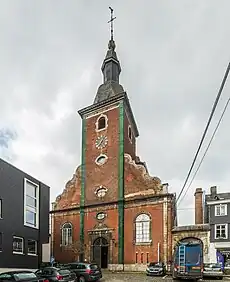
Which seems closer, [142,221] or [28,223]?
[28,223]

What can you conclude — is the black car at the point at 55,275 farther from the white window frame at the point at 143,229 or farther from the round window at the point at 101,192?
the round window at the point at 101,192

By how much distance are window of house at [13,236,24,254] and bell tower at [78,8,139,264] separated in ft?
45.8

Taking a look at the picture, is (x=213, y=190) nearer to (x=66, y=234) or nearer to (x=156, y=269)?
(x=156, y=269)

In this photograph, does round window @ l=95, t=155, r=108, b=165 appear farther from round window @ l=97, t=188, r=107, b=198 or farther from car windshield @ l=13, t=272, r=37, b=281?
car windshield @ l=13, t=272, r=37, b=281

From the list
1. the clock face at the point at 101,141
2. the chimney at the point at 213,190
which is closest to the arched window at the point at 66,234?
the clock face at the point at 101,141

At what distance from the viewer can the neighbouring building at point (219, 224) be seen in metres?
40.8

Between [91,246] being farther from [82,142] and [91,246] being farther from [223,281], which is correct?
[223,281]

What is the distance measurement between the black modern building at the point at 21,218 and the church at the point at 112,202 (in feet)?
33.3

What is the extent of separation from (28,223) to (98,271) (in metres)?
7.59

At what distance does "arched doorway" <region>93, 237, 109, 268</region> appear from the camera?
1665 inches

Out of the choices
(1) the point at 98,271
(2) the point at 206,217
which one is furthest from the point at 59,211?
(1) the point at 98,271

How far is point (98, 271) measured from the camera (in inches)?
1057

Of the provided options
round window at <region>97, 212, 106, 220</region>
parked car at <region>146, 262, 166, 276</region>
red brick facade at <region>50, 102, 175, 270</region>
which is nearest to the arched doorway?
red brick facade at <region>50, 102, 175, 270</region>

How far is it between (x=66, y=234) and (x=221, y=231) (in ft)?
57.0
